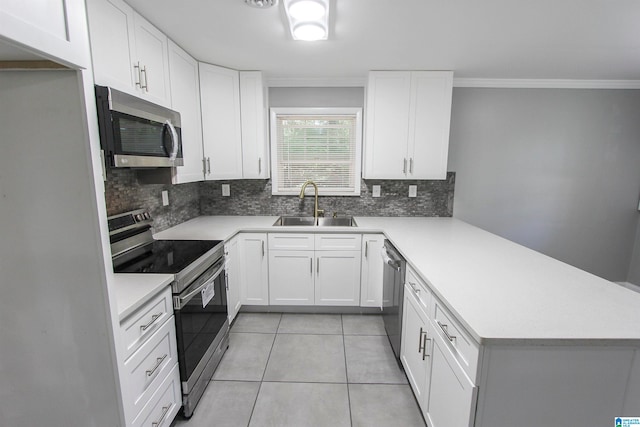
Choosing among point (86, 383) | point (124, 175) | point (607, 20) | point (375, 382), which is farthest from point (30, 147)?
point (607, 20)

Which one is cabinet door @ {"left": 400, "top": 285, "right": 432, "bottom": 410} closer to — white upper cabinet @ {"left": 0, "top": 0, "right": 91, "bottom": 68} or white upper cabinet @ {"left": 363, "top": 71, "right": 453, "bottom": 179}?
white upper cabinet @ {"left": 363, "top": 71, "right": 453, "bottom": 179}

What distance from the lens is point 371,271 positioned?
268 centimetres

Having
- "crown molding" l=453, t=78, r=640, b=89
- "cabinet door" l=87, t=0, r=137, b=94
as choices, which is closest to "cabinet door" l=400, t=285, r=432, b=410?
"cabinet door" l=87, t=0, r=137, b=94

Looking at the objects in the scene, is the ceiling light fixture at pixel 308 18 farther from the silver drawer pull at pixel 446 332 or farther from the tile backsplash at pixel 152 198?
the silver drawer pull at pixel 446 332

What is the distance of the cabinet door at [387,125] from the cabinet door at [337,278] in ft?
2.78

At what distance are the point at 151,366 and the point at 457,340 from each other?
4.49ft

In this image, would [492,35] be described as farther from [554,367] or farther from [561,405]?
[561,405]

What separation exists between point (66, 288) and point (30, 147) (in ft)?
1.54

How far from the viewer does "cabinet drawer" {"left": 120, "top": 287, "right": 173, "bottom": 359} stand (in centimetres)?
116

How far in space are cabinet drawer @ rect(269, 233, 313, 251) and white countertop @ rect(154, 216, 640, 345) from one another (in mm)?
529

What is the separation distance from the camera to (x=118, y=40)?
1.52 m

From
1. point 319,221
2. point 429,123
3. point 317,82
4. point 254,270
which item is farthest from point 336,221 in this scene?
point 317,82

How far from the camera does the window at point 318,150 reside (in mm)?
3039

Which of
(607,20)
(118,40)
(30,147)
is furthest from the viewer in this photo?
(607,20)
